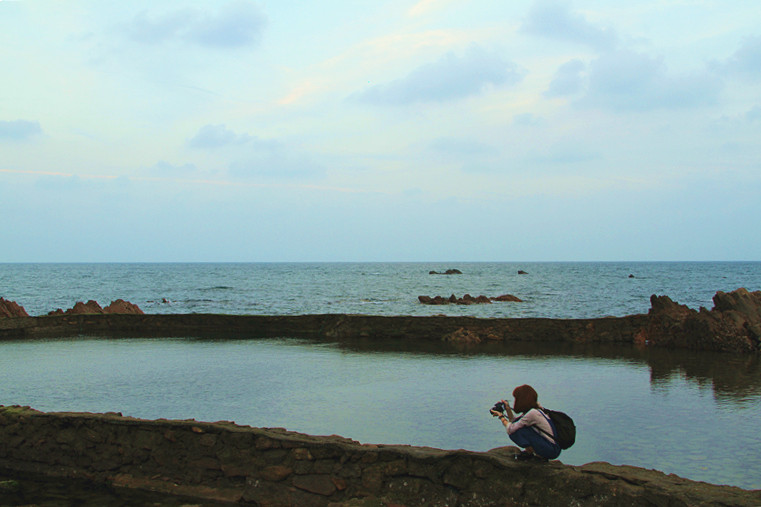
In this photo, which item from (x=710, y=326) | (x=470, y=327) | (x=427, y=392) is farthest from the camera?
(x=470, y=327)

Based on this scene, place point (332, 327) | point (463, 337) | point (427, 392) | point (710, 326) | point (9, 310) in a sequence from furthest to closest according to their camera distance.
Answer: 1. point (9, 310)
2. point (332, 327)
3. point (463, 337)
4. point (710, 326)
5. point (427, 392)

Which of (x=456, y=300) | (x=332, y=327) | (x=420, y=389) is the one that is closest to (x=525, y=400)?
(x=420, y=389)

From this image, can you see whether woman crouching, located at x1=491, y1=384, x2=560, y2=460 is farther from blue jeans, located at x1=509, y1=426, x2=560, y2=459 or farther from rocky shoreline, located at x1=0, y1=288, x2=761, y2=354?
rocky shoreline, located at x1=0, y1=288, x2=761, y2=354

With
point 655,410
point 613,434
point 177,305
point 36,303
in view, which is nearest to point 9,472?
point 613,434

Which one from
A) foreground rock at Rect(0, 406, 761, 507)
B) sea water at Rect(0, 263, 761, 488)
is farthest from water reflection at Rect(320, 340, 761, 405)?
foreground rock at Rect(0, 406, 761, 507)

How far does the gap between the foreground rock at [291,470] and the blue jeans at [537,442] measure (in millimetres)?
137

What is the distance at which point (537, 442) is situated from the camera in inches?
205

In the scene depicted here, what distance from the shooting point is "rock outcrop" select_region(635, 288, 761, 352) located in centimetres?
1515

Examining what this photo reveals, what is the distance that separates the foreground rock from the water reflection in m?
6.10

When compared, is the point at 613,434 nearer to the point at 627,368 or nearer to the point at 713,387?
the point at 713,387

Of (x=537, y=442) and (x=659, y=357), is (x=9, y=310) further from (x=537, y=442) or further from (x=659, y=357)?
(x=537, y=442)

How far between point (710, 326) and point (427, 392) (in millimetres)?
8901

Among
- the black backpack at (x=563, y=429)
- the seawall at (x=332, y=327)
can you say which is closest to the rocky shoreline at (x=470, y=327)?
the seawall at (x=332, y=327)

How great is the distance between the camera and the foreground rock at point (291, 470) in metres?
5.08
